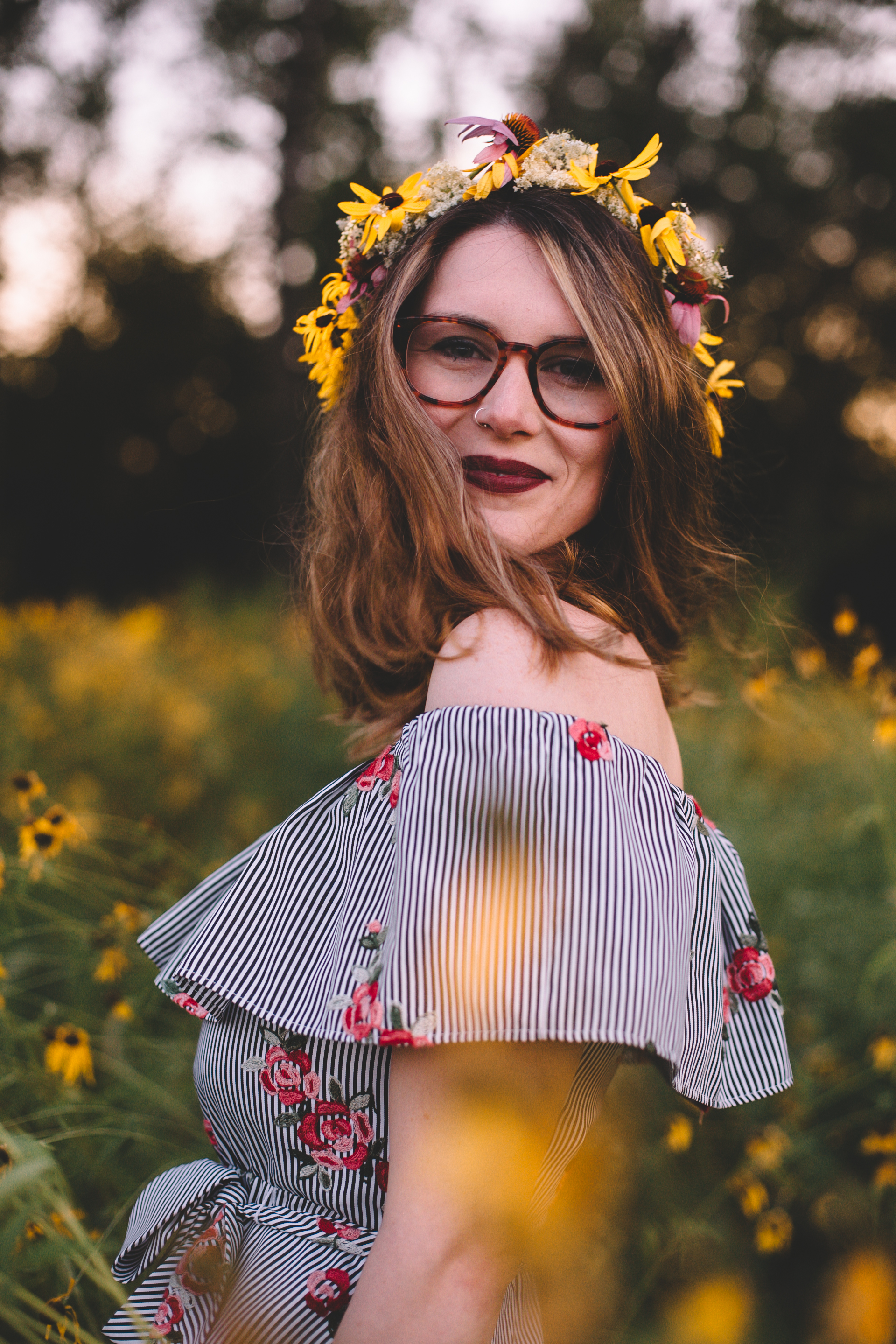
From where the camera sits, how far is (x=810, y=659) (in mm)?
2209

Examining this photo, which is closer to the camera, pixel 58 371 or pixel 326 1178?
pixel 326 1178

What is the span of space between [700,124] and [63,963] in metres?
→ 15.3

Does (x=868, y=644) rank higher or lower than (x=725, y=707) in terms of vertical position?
higher

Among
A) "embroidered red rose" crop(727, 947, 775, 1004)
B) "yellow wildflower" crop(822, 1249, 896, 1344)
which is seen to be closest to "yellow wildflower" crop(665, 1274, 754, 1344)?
"yellow wildflower" crop(822, 1249, 896, 1344)

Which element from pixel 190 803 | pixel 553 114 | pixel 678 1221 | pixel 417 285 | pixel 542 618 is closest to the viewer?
pixel 542 618

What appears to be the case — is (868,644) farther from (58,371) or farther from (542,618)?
(58,371)

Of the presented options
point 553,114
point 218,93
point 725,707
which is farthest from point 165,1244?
point 553,114

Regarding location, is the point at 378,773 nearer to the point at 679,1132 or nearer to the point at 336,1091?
the point at 336,1091

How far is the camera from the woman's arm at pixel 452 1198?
732mm

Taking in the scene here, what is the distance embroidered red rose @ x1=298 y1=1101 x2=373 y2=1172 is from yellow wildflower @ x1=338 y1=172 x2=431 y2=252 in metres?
1.18

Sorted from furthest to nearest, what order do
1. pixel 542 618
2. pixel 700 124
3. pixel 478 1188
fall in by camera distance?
pixel 700 124
pixel 542 618
pixel 478 1188

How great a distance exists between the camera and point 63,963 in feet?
7.35

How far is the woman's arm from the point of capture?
732 millimetres

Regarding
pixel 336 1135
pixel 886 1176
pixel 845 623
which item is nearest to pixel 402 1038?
pixel 336 1135
